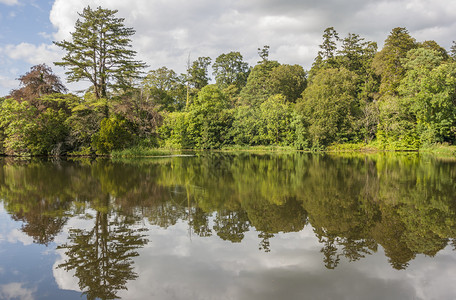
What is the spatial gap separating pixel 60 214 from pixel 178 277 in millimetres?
4516

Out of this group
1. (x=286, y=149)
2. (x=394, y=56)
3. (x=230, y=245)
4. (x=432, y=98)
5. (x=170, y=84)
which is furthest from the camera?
(x=170, y=84)

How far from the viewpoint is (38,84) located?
109 feet

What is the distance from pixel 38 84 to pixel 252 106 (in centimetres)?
3028

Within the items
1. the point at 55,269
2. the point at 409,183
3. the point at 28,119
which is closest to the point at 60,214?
the point at 55,269

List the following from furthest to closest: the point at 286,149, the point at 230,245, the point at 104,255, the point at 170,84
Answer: the point at 170,84 → the point at 286,149 → the point at 230,245 → the point at 104,255

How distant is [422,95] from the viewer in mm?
32656

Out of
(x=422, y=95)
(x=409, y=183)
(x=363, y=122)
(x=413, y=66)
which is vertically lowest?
(x=409, y=183)

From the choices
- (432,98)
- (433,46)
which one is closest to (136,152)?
(432,98)

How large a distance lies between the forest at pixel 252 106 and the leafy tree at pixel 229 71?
33.8ft

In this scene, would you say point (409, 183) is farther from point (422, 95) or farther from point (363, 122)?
point (363, 122)

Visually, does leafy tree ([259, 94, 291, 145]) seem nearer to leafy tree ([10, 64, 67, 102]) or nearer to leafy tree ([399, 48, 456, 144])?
leafy tree ([399, 48, 456, 144])

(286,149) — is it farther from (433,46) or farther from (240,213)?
(240,213)

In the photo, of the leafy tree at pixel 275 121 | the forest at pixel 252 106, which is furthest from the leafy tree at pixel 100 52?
the leafy tree at pixel 275 121

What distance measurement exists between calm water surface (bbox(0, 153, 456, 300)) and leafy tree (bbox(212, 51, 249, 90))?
58.0 metres
